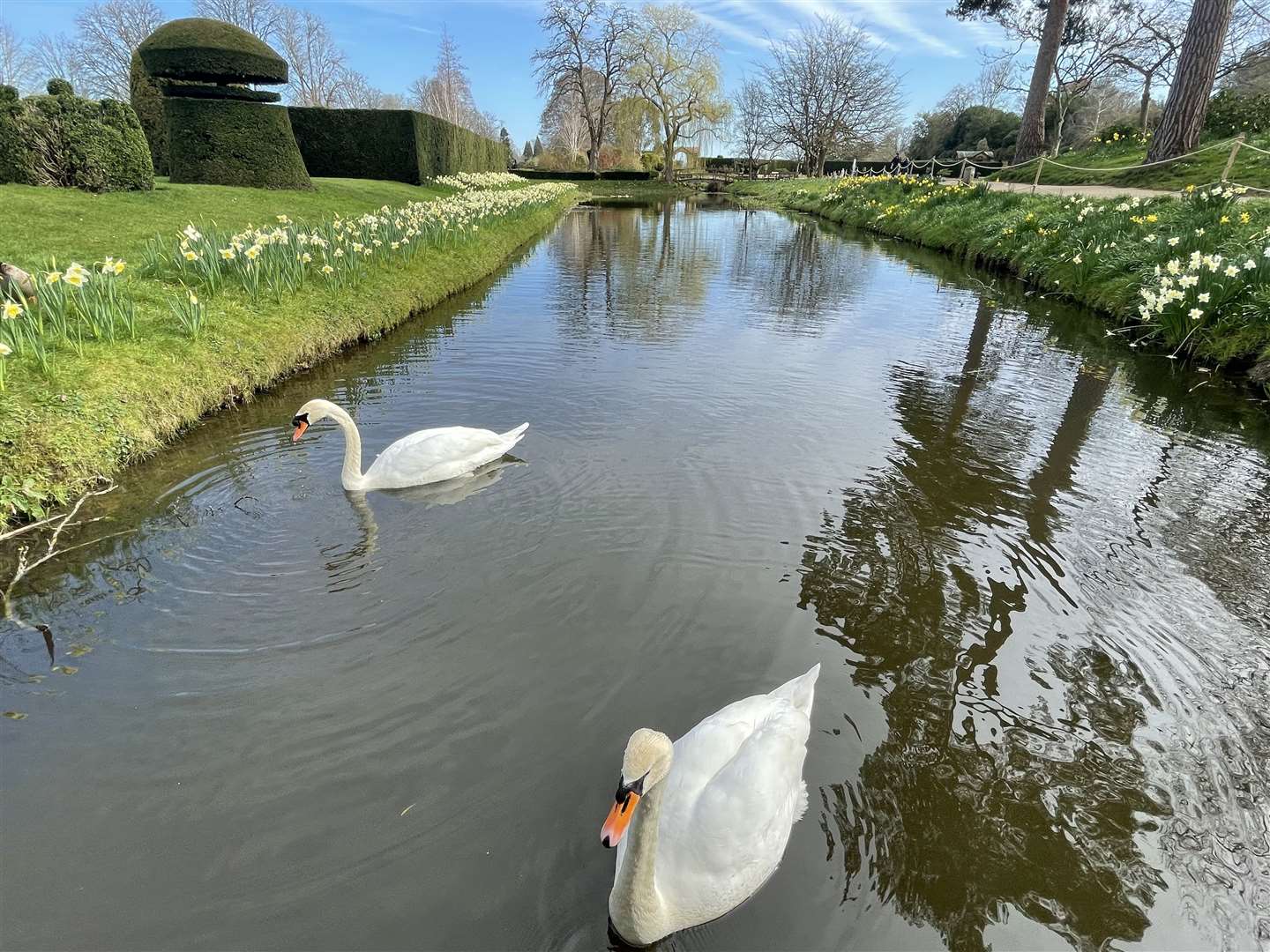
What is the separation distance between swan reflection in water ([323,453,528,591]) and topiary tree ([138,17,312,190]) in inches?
662

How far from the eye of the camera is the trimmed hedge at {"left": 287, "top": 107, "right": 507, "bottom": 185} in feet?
81.1

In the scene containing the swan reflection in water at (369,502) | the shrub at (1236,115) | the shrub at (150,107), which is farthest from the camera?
the shrub at (1236,115)

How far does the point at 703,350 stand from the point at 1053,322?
627 centimetres

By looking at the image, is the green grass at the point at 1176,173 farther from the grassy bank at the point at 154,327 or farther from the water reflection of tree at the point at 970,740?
A: the grassy bank at the point at 154,327

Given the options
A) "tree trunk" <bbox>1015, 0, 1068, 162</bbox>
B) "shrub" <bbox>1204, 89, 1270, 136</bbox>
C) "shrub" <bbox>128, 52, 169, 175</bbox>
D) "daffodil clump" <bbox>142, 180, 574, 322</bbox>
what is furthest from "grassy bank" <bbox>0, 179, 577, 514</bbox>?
"shrub" <bbox>1204, 89, 1270, 136</bbox>

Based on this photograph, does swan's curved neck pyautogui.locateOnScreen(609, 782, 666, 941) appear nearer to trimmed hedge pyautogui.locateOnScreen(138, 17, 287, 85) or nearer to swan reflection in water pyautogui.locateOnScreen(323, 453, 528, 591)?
swan reflection in water pyautogui.locateOnScreen(323, 453, 528, 591)

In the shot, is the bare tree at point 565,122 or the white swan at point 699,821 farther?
the bare tree at point 565,122

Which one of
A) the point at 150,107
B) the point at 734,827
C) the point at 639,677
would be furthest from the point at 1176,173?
the point at 150,107

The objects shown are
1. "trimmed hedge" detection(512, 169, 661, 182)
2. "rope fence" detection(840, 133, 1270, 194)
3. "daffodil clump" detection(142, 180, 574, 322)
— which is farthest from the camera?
"trimmed hedge" detection(512, 169, 661, 182)

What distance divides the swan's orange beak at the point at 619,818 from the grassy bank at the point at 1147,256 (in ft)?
30.4

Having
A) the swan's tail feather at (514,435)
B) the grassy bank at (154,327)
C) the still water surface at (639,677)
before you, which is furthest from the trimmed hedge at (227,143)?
the swan's tail feather at (514,435)

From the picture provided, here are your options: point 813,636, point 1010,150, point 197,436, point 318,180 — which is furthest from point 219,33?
point 1010,150

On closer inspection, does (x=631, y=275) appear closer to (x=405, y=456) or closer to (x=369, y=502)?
(x=405, y=456)

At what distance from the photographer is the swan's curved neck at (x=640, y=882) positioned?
6.59 feet
